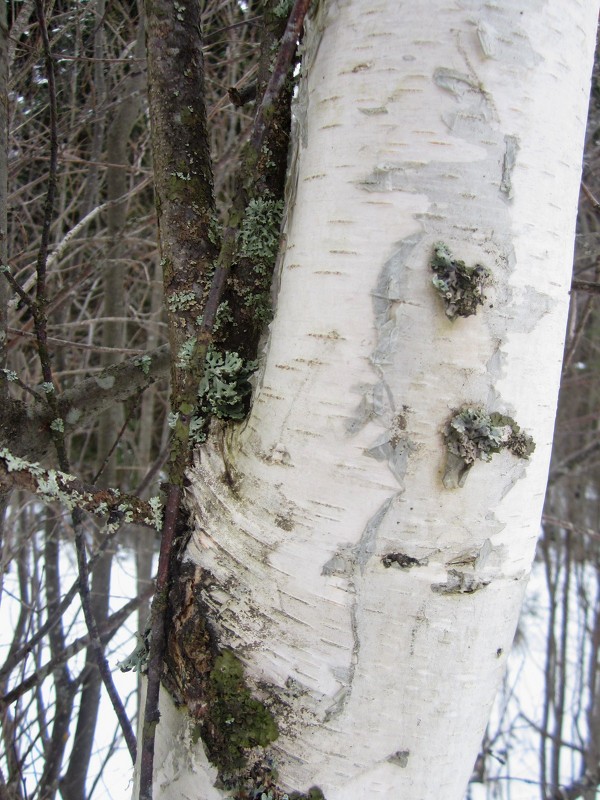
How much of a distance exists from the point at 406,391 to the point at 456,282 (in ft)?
0.43

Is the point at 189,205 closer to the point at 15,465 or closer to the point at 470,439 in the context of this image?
the point at 15,465

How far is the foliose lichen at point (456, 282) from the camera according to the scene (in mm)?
629

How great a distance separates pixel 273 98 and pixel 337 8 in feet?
0.45

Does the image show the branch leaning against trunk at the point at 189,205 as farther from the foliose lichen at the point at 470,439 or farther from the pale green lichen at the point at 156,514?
the foliose lichen at the point at 470,439

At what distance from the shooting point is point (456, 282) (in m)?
0.63

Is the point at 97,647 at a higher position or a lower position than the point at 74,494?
lower

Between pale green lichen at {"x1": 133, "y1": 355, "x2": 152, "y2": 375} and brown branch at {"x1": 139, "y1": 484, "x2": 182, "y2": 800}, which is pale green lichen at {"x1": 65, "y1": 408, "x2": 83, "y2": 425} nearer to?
pale green lichen at {"x1": 133, "y1": 355, "x2": 152, "y2": 375}

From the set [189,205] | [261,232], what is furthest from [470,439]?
[189,205]

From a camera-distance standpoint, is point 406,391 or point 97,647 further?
point 97,647

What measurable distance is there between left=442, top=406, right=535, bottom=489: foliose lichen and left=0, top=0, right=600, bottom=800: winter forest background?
1.96ft

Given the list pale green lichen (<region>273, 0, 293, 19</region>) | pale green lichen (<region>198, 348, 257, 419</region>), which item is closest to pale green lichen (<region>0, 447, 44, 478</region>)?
pale green lichen (<region>198, 348, 257, 419</region>)

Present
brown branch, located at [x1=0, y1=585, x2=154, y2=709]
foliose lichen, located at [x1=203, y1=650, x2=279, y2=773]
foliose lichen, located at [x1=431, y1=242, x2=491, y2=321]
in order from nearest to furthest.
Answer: foliose lichen, located at [x1=431, y1=242, x2=491, y2=321] < foliose lichen, located at [x1=203, y1=650, x2=279, y2=773] < brown branch, located at [x1=0, y1=585, x2=154, y2=709]

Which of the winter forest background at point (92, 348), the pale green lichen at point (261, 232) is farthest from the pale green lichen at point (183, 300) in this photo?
the winter forest background at point (92, 348)

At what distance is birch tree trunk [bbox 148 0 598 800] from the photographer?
645 millimetres
